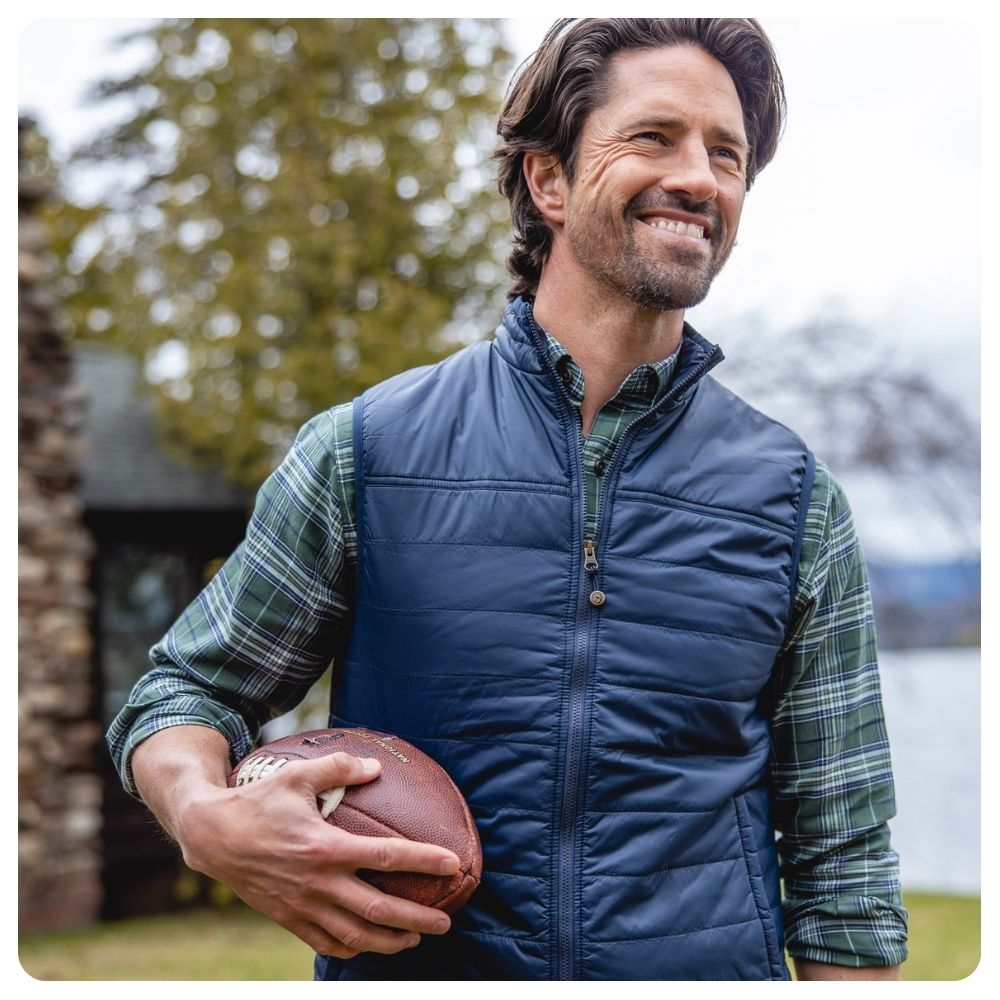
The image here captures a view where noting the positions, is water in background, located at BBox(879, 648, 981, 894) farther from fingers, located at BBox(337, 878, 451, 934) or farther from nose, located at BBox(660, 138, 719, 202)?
fingers, located at BBox(337, 878, 451, 934)

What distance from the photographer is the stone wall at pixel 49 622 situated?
7113mm

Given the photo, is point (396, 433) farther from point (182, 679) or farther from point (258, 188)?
point (258, 188)

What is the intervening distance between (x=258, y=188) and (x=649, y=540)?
7581 mm

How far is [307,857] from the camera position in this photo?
5.06 ft

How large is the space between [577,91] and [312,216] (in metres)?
6.65

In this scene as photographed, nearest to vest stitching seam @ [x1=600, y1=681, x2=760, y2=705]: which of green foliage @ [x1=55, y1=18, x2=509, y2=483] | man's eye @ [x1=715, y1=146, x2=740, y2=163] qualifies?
man's eye @ [x1=715, y1=146, x2=740, y2=163]

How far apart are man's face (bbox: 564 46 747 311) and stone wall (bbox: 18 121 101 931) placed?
19.2ft

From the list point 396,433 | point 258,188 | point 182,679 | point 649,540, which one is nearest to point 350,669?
point 182,679

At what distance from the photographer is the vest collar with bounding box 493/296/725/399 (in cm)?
192

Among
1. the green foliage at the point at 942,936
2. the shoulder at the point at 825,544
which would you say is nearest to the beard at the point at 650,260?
the shoulder at the point at 825,544

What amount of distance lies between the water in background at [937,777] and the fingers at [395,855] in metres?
5.03

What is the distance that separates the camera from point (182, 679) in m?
1.86

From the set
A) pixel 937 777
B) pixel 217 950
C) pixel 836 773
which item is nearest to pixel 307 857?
pixel 836 773
